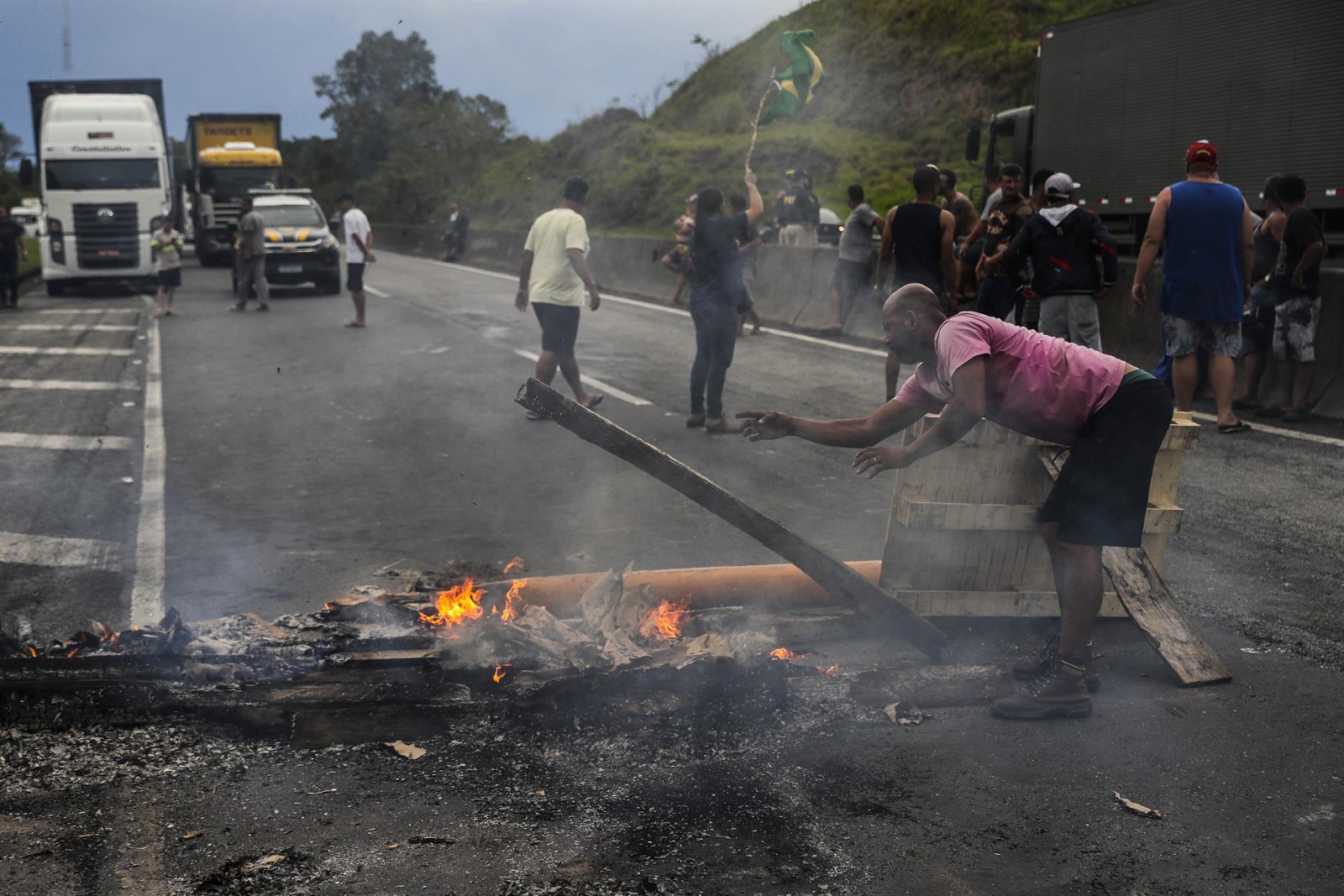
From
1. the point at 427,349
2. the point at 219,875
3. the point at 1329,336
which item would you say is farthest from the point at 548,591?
the point at 427,349

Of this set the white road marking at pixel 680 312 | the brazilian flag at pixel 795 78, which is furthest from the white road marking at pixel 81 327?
the brazilian flag at pixel 795 78

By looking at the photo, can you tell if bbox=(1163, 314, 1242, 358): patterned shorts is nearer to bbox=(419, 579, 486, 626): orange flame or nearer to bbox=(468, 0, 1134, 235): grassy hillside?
bbox=(419, 579, 486, 626): orange flame

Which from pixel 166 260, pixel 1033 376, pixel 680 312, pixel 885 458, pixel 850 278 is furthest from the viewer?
pixel 680 312

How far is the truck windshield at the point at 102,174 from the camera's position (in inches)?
973

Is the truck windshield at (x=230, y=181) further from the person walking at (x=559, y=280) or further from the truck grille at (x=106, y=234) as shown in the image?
the person walking at (x=559, y=280)

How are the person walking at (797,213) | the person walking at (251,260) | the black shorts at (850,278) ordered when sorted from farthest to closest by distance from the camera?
the person walking at (251,260) → the person walking at (797,213) → the black shorts at (850,278)

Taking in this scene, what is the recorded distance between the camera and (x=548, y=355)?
988cm

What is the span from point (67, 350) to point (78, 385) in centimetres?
349

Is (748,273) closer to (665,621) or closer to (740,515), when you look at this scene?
(665,621)

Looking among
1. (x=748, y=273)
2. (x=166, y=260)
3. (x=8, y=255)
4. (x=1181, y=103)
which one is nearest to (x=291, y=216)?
(x=166, y=260)

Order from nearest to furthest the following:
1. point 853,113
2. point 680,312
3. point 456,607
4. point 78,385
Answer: point 456,607
point 78,385
point 680,312
point 853,113

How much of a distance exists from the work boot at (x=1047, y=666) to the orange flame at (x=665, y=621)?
131 cm

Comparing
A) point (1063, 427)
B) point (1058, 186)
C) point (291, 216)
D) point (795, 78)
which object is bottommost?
point (1063, 427)

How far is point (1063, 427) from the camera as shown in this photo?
4.28 m
